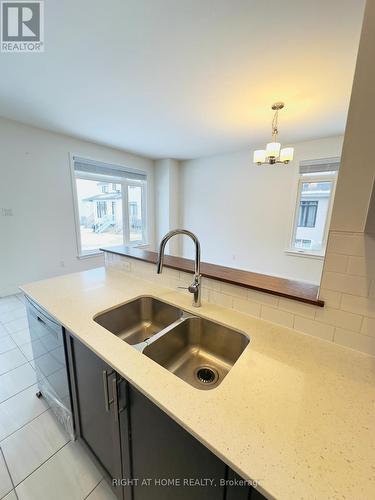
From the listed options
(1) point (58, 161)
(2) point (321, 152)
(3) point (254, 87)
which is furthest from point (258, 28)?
(1) point (58, 161)

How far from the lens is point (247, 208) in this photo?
13.8 feet

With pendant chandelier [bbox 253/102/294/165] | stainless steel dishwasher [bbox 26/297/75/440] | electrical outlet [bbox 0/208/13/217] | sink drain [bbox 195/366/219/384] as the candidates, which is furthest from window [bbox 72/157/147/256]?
A: sink drain [bbox 195/366/219/384]

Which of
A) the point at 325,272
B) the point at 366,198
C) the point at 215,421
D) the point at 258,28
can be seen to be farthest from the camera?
the point at 258,28

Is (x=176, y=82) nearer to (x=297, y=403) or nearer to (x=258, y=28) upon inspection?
(x=258, y=28)

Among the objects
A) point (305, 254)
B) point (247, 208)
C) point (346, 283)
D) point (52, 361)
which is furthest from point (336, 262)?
point (247, 208)

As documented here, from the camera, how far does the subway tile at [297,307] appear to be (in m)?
0.89

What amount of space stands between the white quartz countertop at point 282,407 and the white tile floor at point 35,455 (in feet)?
2.86

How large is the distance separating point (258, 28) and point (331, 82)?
3.31ft

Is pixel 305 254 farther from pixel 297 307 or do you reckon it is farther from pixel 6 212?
pixel 6 212

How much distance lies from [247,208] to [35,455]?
4242mm

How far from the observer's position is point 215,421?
1.80 ft

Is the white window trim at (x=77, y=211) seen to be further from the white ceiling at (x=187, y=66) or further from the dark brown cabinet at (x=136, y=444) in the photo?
the dark brown cabinet at (x=136, y=444)

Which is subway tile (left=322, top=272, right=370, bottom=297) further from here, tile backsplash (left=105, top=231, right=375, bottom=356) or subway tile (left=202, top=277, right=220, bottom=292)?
subway tile (left=202, top=277, right=220, bottom=292)

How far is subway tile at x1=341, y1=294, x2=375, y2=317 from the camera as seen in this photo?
30.4 inches
